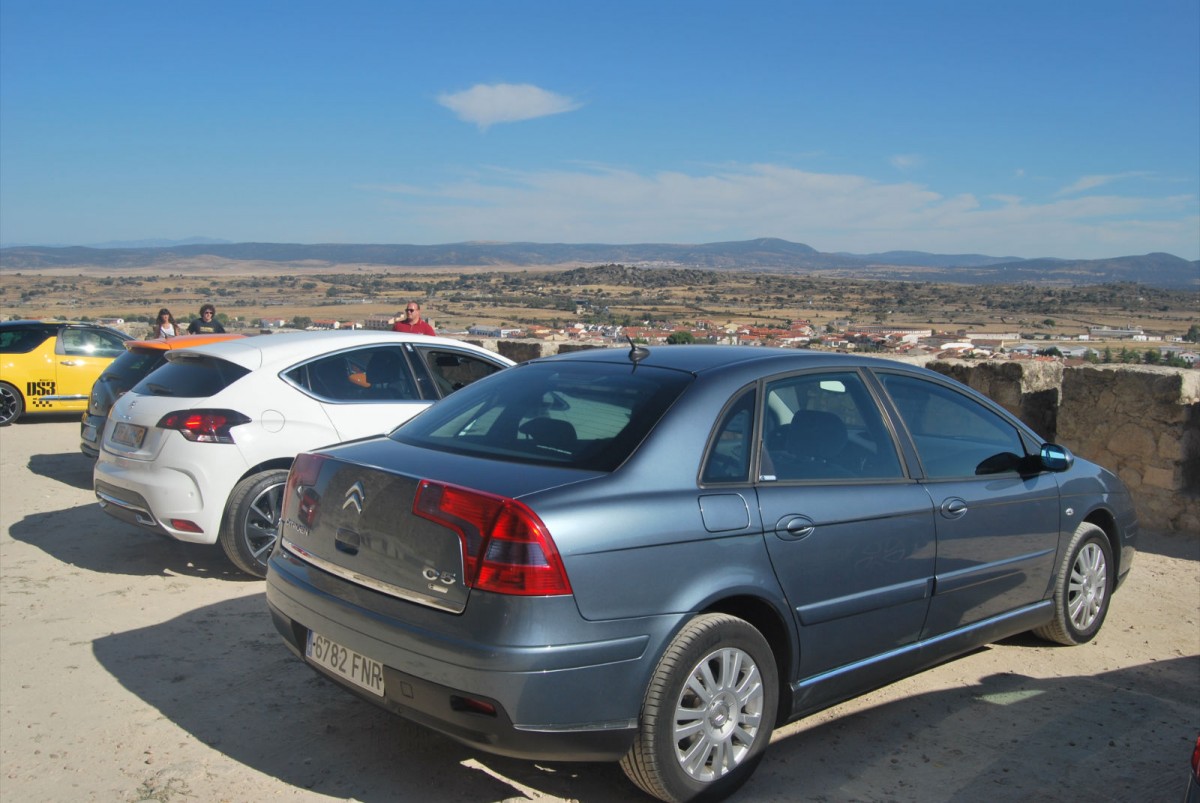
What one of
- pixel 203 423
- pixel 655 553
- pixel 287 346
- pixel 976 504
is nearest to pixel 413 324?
pixel 287 346

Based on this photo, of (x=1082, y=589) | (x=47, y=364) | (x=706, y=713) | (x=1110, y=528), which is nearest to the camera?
(x=706, y=713)

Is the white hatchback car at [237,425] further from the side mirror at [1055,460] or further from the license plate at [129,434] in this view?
the side mirror at [1055,460]

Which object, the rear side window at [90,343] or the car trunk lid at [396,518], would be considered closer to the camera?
the car trunk lid at [396,518]

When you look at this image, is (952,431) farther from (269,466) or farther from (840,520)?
(269,466)

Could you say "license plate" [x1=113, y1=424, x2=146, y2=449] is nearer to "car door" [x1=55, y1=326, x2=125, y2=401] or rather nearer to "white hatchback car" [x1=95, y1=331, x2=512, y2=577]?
"white hatchback car" [x1=95, y1=331, x2=512, y2=577]

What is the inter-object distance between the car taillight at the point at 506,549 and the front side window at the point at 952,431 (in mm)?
2008

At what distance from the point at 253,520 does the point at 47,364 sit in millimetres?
9145

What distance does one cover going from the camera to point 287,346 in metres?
6.37

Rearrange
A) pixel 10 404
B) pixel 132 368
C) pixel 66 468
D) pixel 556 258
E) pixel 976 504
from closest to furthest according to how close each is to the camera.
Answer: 1. pixel 976 504
2. pixel 132 368
3. pixel 66 468
4. pixel 10 404
5. pixel 556 258

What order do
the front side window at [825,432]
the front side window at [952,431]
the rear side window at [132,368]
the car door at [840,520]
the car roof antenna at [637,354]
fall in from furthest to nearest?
the rear side window at [132,368] < the front side window at [952,431] < the car roof antenna at [637,354] < the front side window at [825,432] < the car door at [840,520]

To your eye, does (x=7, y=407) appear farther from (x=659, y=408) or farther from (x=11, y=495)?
(x=659, y=408)

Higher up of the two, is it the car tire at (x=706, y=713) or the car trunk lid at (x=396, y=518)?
the car trunk lid at (x=396, y=518)

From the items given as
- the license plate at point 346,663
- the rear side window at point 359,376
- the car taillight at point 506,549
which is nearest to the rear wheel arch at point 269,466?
the rear side window at point 359,376

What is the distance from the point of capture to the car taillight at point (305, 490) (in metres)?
3.62
